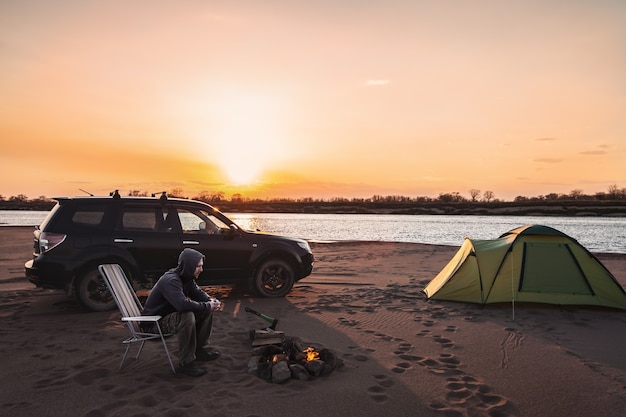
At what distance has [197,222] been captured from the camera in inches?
376

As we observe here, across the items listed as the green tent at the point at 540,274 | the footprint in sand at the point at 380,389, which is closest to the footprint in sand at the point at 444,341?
the footprint in sand at the point at 380,389

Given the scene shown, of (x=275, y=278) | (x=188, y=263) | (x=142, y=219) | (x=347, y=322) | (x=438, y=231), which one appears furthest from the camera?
(x=438, y=231)

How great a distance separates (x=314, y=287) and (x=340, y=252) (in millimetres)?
9720

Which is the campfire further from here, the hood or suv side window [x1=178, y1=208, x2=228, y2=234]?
suv side window [x1=178, y1=208, x2=228, y2=234]

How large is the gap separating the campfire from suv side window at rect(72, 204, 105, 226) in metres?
4.71

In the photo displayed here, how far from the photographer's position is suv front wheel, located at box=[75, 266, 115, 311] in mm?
8250

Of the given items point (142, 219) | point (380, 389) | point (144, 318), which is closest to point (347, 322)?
point (380, 389)

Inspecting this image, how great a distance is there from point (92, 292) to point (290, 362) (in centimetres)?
486

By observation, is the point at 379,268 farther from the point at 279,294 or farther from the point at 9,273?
the point at 9,273

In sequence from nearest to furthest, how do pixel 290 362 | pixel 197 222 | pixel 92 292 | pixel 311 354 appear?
1. pixel 290 362
2. pixel 311 354
3. pixel 92 292
4. pixel 197 222

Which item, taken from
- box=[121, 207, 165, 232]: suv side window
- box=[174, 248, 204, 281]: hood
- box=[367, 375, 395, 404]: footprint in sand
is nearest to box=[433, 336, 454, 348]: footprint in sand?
box=[367, 375, 395, 404]: footprint in sand

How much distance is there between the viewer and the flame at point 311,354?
5.62 m

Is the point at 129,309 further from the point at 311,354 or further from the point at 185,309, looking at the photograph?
the point at 311,354

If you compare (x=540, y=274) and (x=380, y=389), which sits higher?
(x=540, y=274)
